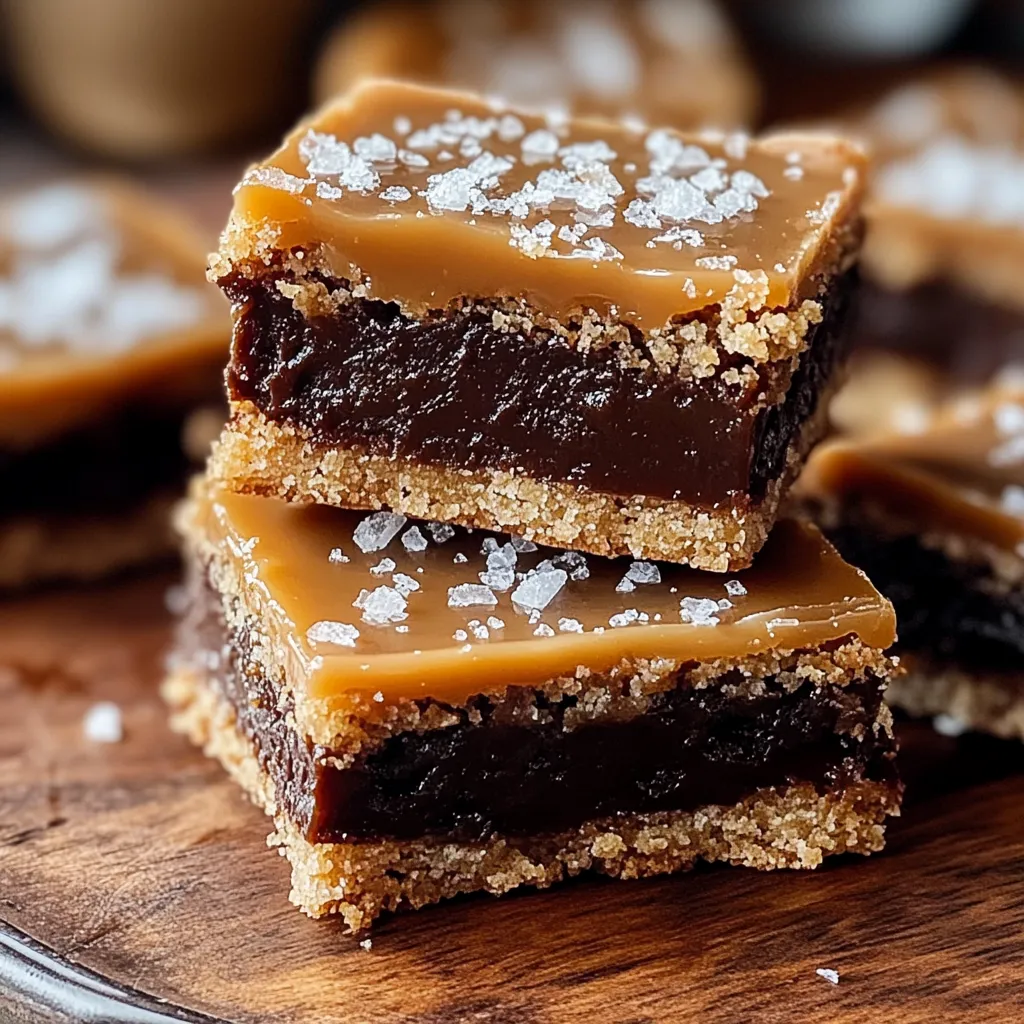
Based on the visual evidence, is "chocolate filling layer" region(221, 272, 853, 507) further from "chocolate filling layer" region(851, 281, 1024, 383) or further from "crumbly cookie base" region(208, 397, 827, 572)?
"chocolate filling layer" region(851, 281, 1024, 383)

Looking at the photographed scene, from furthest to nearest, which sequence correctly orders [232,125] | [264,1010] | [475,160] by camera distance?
[232,125]
[475,160]
[264,1010]

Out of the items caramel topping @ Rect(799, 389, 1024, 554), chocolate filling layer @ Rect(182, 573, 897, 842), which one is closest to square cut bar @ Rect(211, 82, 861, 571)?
chocolate filling layer @ Rect(182, 573, 897, 842)

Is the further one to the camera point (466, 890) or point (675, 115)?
point (675, 115)

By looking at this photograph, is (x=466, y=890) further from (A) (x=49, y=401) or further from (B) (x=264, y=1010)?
(A) (x=49, y=401)

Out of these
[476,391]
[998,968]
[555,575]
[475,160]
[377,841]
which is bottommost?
[998,968]

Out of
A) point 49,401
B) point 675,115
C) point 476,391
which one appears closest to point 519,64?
point 675,115

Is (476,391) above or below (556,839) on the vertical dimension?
above

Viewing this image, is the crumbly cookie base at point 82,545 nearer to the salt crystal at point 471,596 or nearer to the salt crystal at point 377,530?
the salt crystal at point 377,530
